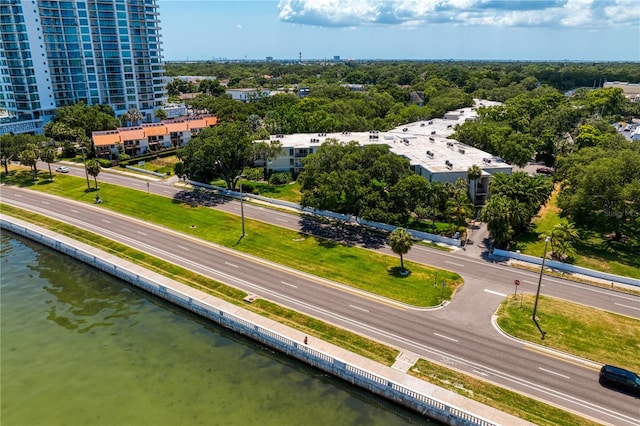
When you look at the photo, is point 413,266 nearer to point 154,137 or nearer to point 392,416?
point 392,416

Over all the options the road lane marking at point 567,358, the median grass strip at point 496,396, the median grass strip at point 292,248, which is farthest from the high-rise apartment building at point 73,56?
the road lane marking at point 567,358

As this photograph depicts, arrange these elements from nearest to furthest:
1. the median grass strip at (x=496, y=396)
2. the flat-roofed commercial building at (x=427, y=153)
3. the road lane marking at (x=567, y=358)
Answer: the median grass strip at (x=496, y=396) < the road lane marking at (x=567, y=358) < the flat-roofed commercial building at (x=427, y=153)

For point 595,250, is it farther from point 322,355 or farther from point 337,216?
point 322,355

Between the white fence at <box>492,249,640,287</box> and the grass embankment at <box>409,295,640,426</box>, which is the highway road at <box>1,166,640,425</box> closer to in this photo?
the grass embankment at <box>409,295,640,426</box>

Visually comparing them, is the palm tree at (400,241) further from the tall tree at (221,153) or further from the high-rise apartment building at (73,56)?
the high-rise apartment building at (73,56)

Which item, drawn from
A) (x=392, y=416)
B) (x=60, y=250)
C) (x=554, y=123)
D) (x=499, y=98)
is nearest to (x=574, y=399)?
(x=392, y=416)

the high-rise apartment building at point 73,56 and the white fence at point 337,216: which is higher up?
the high-rise apartment building at point 73,56
